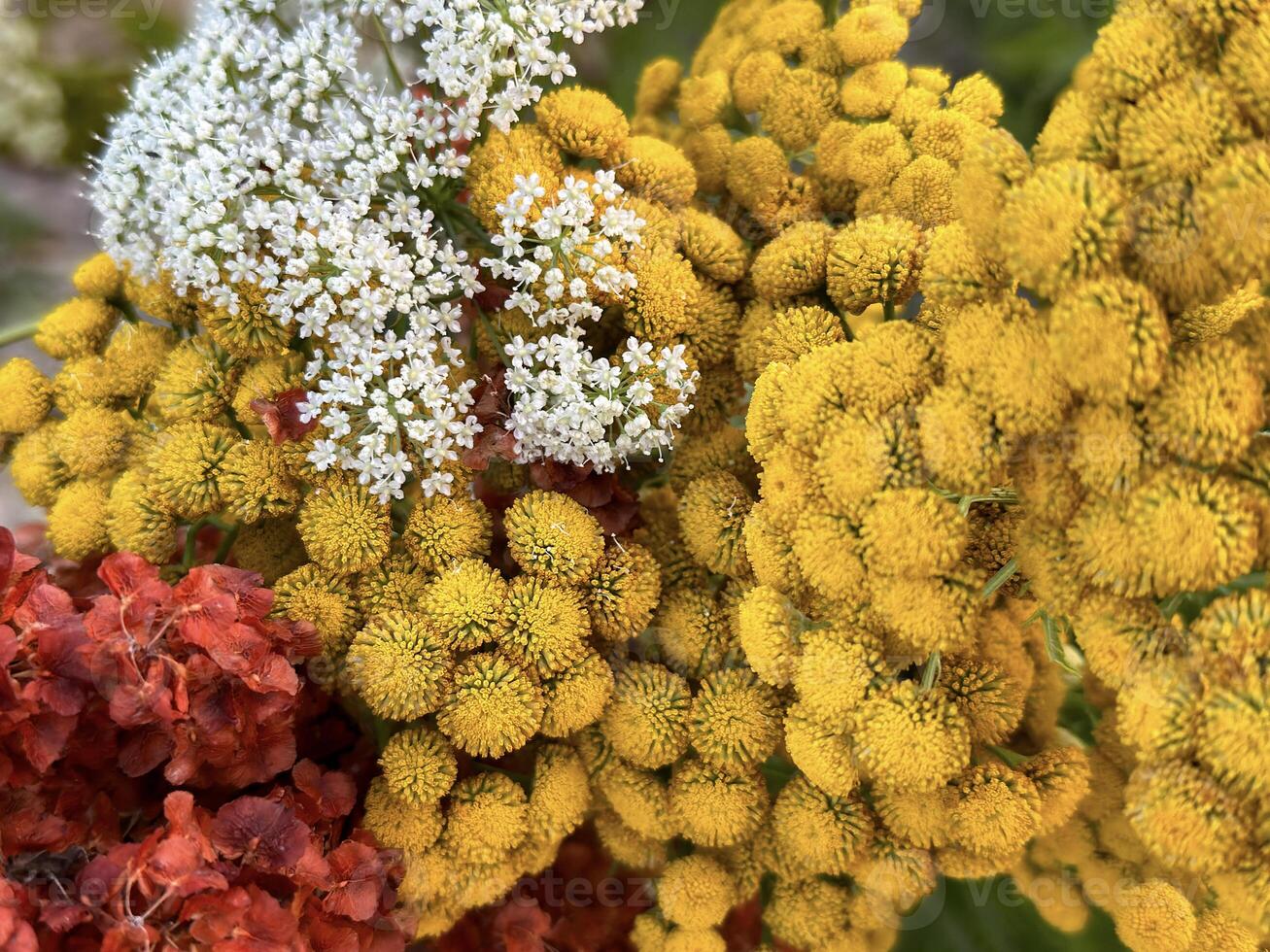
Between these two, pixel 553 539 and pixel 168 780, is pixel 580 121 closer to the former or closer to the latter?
pixel 553 539

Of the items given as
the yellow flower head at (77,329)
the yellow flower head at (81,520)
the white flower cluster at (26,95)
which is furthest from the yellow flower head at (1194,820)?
the white flower cluster at (26,95)

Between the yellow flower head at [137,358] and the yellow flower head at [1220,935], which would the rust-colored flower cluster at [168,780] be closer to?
the yellow flower head at [137,358]

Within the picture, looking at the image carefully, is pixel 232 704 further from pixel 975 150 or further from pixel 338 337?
pixel 975 150

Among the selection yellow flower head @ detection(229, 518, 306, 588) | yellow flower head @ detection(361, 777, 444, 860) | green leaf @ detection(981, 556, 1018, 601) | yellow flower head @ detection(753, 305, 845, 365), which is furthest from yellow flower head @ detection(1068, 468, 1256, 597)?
yellow flower head @ detection(229, 518, 306, 588)

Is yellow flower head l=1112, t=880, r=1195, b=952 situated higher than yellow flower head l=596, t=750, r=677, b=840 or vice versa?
yellow flower head l=1112, t=880, r=1195, b=952

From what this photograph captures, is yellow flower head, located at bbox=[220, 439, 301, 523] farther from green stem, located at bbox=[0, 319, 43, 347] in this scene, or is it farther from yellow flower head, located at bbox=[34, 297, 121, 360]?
green stem, located at bbox=[0, 319, 43, 347]
